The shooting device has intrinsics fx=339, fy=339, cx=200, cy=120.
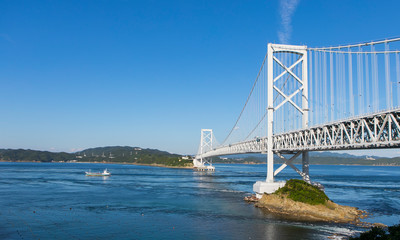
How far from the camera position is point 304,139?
108 feet

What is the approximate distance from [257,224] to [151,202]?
1631 cm

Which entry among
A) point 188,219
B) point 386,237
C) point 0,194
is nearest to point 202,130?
point 0,194

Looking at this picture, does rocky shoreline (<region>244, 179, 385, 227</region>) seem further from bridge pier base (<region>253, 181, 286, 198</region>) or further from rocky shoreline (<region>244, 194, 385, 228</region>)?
bridge pier base (<region>253, 181, 286, 198</region>)

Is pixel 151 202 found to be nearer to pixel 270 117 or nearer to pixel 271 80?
pixel 270 117

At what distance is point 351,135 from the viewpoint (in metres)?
24.2

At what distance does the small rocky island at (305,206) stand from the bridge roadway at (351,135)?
164 inches

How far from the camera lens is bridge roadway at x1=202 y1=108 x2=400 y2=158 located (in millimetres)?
21031

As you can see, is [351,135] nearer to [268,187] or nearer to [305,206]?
[305,206]

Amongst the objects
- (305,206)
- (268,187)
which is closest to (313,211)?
(305,206)

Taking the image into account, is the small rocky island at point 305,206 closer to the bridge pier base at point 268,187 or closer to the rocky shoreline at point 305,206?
the rocky shoreline at point 305,206

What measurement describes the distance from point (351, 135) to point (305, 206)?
995cm

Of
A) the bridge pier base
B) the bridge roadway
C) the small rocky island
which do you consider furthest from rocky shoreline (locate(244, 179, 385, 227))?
the bridge roadway

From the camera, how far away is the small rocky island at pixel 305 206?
29109 millimetres

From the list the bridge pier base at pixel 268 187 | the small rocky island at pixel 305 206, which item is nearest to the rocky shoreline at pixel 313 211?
the small rocky island at pixel 305 206
